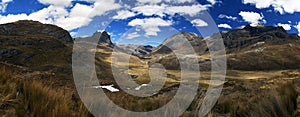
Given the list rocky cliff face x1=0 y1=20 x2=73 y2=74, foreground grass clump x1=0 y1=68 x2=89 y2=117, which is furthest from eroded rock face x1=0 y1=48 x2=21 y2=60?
foreground grass clump x1=0 y1=68 x2=89 y2=117

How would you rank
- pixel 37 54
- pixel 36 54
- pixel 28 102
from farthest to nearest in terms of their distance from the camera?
pixel 37 54, pixel 36 54, pixel 28 102

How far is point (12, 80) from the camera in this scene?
633 centimetres

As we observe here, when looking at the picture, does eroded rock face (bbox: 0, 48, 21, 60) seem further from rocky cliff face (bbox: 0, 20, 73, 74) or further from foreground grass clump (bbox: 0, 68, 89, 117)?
foreground grass clump (bbox: 0, 68, 89, 117)

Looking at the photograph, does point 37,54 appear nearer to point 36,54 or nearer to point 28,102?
point 36,54

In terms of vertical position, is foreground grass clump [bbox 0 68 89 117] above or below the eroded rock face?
above

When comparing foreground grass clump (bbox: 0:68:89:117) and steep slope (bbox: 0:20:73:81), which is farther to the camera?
steep slope (bbox: 0:20:73:81)

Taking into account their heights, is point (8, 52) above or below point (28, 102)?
below

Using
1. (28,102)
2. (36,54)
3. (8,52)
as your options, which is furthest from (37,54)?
(28,102)

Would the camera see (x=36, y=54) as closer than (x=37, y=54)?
Yes

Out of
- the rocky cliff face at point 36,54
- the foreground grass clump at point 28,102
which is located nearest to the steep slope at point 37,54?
the rocky cliff face at point 36,54

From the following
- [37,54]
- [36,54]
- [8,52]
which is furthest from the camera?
[37,54]

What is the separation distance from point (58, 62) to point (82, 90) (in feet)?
434

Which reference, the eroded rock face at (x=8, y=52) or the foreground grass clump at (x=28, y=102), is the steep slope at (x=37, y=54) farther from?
the foreground grass clump at (x=28, y=102)

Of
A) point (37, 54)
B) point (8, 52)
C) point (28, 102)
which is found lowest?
point (37, 54)
